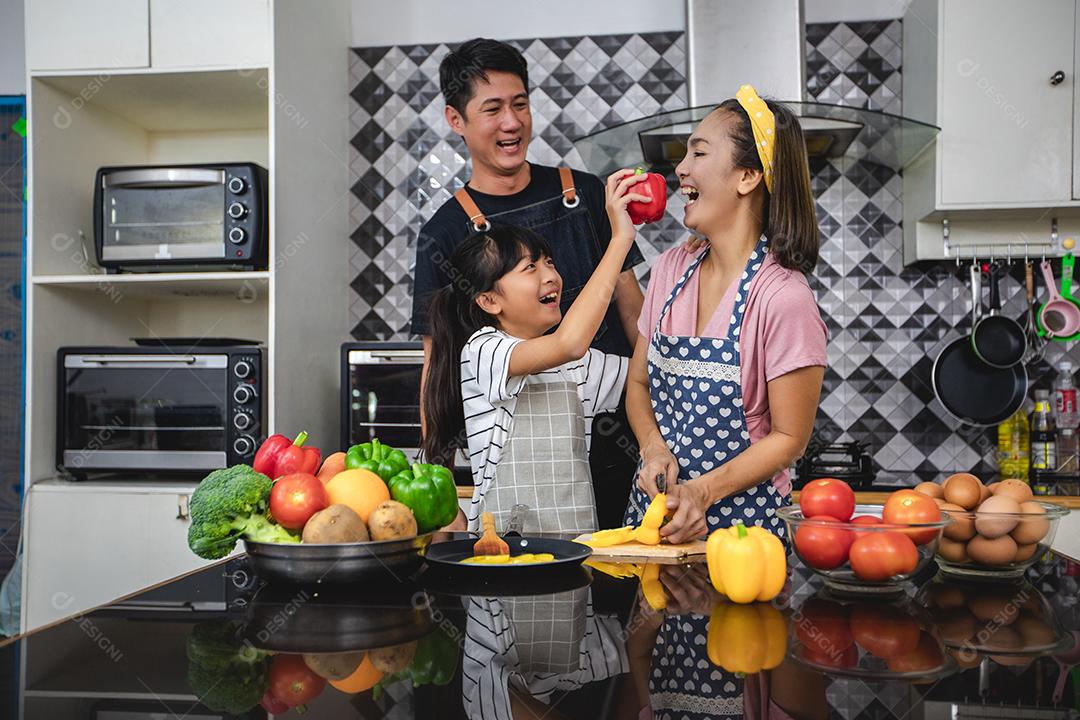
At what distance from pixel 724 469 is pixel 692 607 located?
51cm

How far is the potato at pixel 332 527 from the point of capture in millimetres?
1020

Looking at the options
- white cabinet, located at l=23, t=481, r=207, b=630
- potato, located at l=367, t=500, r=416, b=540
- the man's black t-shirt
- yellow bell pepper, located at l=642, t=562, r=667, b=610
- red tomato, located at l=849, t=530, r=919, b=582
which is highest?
the man's black t-shirt

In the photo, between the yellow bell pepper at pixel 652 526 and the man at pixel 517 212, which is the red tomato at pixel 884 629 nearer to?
the yellow bell pepper at pixel 652 526

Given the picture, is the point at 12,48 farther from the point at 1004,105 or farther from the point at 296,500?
the point at 1004,105

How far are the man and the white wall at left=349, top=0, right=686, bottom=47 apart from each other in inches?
46.3

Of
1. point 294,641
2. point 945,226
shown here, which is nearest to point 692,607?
point 294,641

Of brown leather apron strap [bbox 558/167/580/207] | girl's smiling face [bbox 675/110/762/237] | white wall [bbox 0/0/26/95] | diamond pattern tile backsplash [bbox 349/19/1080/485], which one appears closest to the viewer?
girl's smiling face [bbox 675/110/762/237]

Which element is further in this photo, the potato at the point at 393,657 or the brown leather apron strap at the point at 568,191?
the brown leather apron strap at the point at 568,191

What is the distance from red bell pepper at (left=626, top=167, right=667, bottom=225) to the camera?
1.69 m

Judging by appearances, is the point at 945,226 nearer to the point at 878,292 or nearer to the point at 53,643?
the point at 878,292

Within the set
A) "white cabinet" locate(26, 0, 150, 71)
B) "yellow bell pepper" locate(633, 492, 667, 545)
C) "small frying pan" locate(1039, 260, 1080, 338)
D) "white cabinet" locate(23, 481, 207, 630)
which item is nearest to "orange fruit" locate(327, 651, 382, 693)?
"yellow bell pepper" locate(633, 492, 667, 545)

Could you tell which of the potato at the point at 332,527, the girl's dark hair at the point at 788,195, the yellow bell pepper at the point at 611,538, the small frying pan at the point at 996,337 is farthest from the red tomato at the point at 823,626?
the small frying pan at the point at 996,337

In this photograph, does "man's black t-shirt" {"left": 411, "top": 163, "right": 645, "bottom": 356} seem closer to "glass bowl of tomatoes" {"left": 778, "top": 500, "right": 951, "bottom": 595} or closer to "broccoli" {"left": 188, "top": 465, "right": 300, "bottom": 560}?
"broccoli" {"left": 188, "top": 465, "right": 300, "bottom": 560}

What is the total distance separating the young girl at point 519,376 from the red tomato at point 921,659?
2.76 ft
